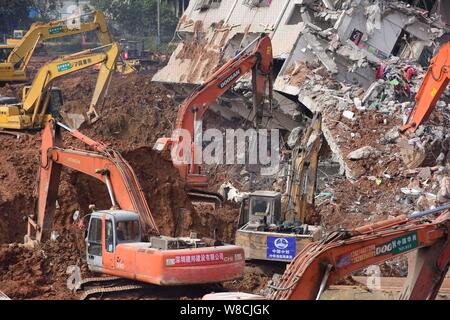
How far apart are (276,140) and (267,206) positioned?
1075 cm

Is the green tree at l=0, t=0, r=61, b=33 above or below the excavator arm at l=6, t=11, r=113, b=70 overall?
below

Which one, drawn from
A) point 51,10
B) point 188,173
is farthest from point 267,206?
point 51,10

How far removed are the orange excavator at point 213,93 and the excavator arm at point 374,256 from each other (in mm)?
8345

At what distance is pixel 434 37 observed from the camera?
27.9 m

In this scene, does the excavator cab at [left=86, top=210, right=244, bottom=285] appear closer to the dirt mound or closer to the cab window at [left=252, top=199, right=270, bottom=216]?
the dirt mound

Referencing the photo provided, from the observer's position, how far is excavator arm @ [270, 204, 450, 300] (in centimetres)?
994

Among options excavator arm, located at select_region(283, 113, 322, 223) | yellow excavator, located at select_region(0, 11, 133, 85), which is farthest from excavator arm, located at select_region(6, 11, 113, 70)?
excavator arm, located at select_region(283, 113, 322, 223)

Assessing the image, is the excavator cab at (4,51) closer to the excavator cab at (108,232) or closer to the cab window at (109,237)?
the excavator cab at (108,232)

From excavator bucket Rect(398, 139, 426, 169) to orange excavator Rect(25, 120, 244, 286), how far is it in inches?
331

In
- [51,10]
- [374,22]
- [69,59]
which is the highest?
[374,22]

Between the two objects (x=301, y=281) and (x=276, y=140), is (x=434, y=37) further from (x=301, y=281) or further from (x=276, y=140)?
(x=301, y=281)

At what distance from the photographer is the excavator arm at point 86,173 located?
15.0 meters

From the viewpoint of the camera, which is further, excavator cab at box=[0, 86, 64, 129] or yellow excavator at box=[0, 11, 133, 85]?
yellow excavator at box=[0, 11, 133, 85]

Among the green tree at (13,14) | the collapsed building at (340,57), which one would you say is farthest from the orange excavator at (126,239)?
the green tree at (13,14)
